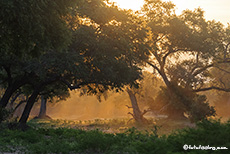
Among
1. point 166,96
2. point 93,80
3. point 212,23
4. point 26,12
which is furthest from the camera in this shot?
point 166,96

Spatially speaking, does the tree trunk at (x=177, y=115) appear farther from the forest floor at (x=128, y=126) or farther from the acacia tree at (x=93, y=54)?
the acacia tree at (x=93, y=54)

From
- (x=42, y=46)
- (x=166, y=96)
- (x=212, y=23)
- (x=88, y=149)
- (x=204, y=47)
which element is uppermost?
(x=212, y=23)

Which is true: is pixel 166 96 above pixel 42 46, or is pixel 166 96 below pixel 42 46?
above

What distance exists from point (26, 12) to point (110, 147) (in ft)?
21.8

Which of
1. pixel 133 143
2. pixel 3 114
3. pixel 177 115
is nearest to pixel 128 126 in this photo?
pixel 177 115

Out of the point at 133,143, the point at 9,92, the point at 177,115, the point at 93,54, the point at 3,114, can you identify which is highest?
the point at 93,54

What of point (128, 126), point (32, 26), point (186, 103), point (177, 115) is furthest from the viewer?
point (177, 115)

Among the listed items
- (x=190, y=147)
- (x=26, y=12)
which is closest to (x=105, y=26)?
(x=26, y=12)

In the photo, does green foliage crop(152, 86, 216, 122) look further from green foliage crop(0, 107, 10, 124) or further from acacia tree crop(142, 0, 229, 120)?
green foliage crop(0, 107, 10, 124)

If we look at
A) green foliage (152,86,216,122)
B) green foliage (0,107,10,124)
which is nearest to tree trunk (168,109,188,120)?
green foliage (152,86,216,122)

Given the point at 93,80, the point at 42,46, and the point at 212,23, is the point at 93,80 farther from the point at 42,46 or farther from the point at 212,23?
the point at 212,23

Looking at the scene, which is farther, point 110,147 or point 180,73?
point 180,73

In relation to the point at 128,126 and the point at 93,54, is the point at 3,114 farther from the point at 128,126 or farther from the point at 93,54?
the point at 128,126

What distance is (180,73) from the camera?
117 feet
